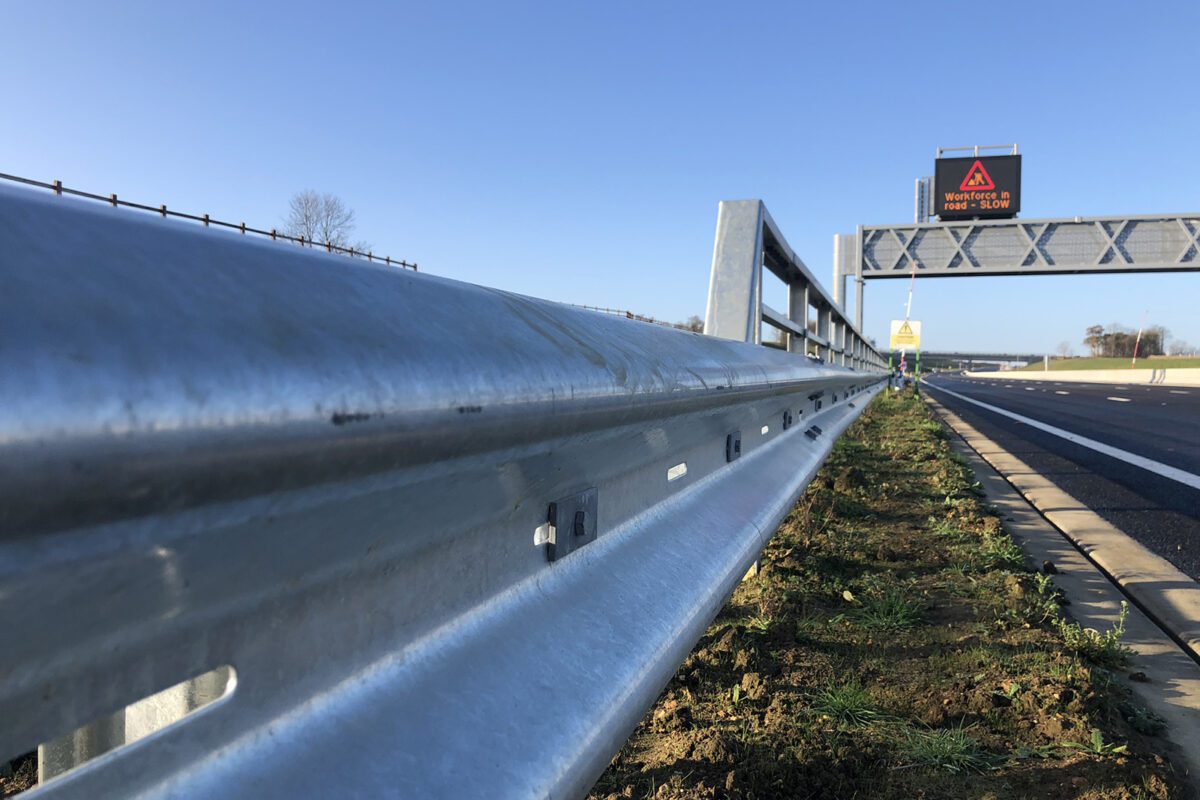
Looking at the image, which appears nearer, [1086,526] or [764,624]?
[764,624]

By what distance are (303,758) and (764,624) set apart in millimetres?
2194

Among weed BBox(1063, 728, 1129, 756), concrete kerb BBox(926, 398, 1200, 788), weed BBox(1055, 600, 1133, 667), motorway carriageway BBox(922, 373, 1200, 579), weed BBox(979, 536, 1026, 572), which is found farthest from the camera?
motorway carriageway BBox(922, 373, 1200, 579)

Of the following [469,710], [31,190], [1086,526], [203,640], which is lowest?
[1086,526]

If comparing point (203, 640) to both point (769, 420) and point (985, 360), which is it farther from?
point (985, 360)

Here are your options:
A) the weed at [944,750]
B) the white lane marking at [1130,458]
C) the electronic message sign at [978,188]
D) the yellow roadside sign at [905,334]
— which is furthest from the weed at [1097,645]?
the electronic message sign at [978,188]

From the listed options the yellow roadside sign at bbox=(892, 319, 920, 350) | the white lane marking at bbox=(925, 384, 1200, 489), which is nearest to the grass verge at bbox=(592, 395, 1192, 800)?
the white lane marking at bbox=(925, 384, 1200, 489)

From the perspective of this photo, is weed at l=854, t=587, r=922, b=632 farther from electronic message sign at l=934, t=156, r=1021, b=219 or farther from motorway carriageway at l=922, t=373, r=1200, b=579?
electronic message sign at l=934, t=156, r=1021, b=219

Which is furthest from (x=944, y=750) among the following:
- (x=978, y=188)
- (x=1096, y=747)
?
(x=978, y=188)

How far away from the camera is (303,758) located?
59 centimetres

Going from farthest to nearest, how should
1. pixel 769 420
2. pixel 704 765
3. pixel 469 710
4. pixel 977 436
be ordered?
1. pixel 977 436
2. pixel 769 420
3. pixel 704 765
4. pixel 469 710

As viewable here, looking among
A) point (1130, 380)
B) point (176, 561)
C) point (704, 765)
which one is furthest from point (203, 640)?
point (1130, 380)

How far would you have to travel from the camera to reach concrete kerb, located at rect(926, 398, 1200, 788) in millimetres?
2211

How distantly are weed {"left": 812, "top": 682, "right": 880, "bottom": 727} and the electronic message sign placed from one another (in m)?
46.9

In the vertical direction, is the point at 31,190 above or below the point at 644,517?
above
